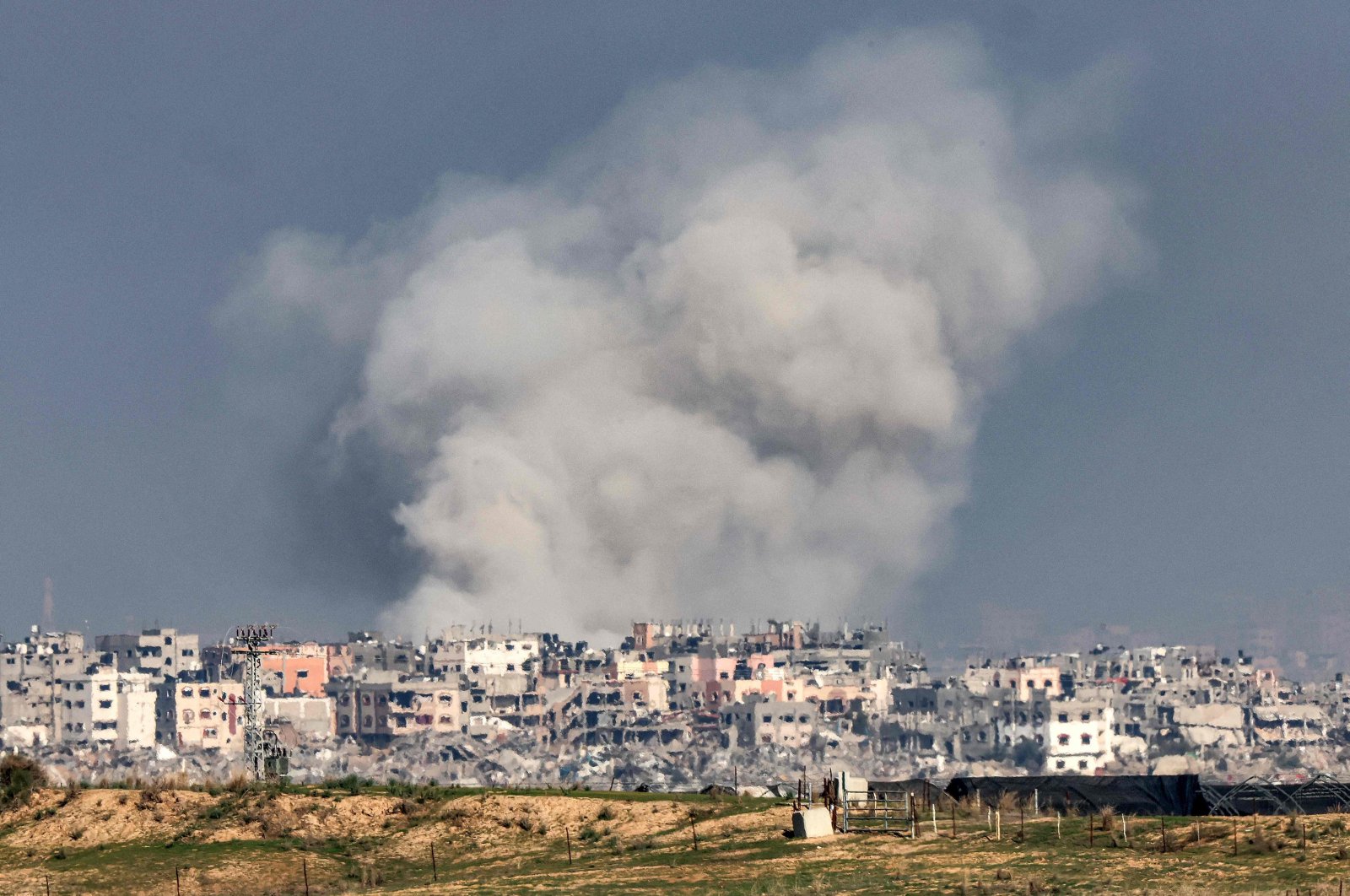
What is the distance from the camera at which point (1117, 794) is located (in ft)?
157

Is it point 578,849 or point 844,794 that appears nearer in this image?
point 844,794

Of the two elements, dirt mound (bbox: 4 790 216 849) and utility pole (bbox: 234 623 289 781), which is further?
utility pole (bbox: 234 623 289 781)

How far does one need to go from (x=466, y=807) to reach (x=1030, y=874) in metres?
15.4

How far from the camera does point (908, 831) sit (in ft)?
134

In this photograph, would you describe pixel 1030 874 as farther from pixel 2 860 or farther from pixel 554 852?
pixel 2 860

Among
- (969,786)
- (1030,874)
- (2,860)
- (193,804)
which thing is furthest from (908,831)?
(2,860)

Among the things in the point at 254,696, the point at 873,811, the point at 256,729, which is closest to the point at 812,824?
the point at 873,811

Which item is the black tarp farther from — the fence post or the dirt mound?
the dirt mound

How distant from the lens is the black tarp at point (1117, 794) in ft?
155

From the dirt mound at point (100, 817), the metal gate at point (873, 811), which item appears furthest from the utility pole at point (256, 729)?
the metal gate at point (873, 811)

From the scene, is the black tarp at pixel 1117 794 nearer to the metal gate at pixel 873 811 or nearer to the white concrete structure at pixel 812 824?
the metal gate at pixel 873 811

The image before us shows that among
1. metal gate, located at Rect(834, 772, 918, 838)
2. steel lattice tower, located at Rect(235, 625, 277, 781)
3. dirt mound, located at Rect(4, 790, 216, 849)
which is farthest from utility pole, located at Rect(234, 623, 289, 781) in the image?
metal gate, located at Rect(834, 772, 918, 838)

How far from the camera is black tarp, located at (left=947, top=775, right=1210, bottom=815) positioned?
4709 centimetres

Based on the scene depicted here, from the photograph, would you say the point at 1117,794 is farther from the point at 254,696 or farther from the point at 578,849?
the point at 254,696
